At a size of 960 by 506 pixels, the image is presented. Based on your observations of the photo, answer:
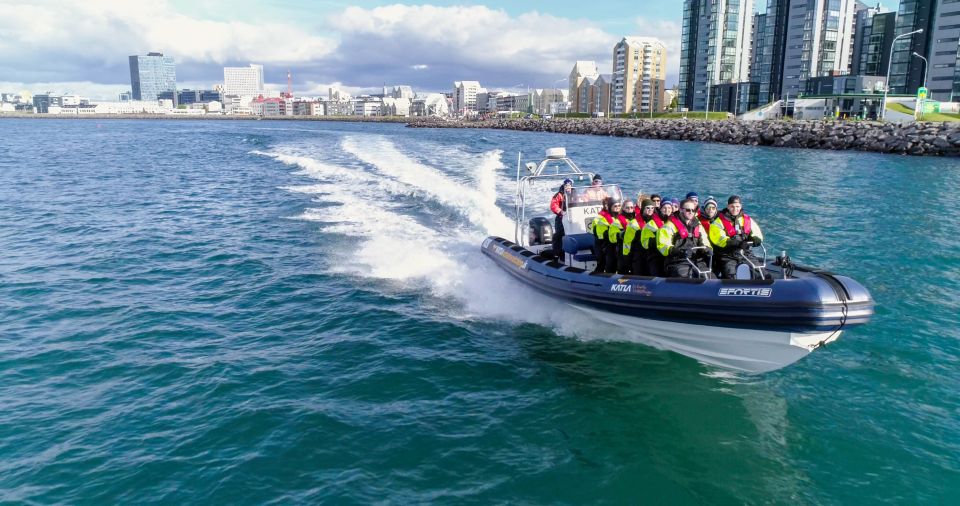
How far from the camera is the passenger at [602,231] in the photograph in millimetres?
9031

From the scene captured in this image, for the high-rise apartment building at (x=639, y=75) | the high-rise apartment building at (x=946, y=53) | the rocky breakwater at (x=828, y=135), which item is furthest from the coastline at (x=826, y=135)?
the high-rise apartment building at (x=639, y=75)

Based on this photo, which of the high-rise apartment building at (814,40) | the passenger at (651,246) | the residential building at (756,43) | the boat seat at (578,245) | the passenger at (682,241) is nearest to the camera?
the passenger at (682,241)

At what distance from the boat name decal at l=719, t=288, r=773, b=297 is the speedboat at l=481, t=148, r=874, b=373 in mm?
10

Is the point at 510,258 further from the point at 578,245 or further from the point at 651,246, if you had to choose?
the point at 651,246

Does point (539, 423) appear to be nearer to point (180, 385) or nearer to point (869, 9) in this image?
point (180, 385)

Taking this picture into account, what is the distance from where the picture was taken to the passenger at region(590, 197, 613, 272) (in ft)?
29.6

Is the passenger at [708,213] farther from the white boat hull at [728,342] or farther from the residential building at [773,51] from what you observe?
the residential building at [773,51]

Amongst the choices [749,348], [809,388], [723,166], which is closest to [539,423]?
[749,348]

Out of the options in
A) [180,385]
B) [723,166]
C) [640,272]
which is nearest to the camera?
[180,385]

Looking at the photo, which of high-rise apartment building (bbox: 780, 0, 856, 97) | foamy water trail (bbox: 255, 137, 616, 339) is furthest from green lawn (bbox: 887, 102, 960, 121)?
foamy water trail (bbox: 255, 137, 616, 339)

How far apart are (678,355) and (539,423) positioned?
8.80 ft

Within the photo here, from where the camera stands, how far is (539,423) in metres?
6.94

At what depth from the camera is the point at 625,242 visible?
28.2 feet

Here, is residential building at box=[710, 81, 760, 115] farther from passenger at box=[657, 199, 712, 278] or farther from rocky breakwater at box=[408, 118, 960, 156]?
passenger at box=[657, 199, 712, 278]
